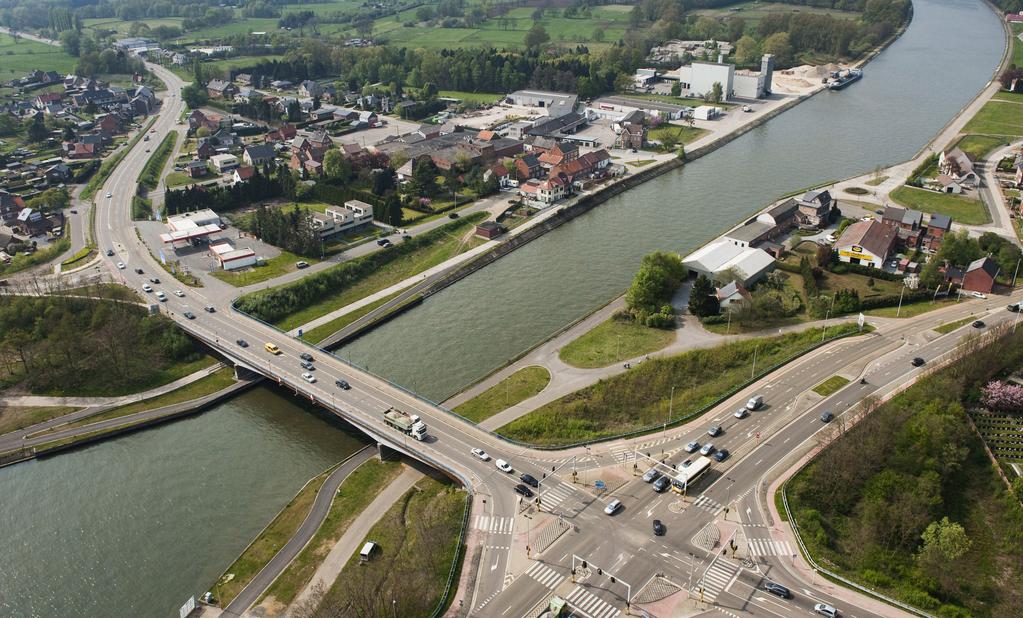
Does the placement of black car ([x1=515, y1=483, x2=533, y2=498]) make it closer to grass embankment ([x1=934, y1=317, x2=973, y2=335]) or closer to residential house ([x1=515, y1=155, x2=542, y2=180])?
grass embankment ([x1=934, y1=317, x2=973, y2=335])

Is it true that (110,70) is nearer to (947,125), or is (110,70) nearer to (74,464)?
(74,464)

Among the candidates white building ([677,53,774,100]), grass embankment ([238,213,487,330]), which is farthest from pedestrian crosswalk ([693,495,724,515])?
white building ([677,53,774,100])

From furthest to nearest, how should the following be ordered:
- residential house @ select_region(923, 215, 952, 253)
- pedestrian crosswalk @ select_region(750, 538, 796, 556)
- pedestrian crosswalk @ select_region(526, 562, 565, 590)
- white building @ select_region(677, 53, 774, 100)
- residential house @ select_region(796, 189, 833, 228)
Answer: white building @ select_region(677, 53, 774, 100) < residential house @ select_region(796, 189, 833, 228) < residential house @ select_region(923, 215, 952, 253) < pedestrian crosswalk @ select_region(750, 538, 796, 556) < pedestrian crosswalk @ select_region(526, 562, 565, 590)

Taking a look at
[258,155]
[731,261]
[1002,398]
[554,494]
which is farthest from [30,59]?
[1002,398]

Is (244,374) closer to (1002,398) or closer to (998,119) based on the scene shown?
(1002,398)

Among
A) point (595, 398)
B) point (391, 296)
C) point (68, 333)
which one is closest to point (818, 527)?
point (595, 398)

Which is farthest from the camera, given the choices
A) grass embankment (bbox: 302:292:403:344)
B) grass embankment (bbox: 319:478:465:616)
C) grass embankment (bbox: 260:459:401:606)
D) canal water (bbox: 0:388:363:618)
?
grass embankment (bbox: 302:292:403:344)

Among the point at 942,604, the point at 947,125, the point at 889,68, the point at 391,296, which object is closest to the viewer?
the point at 942,604
